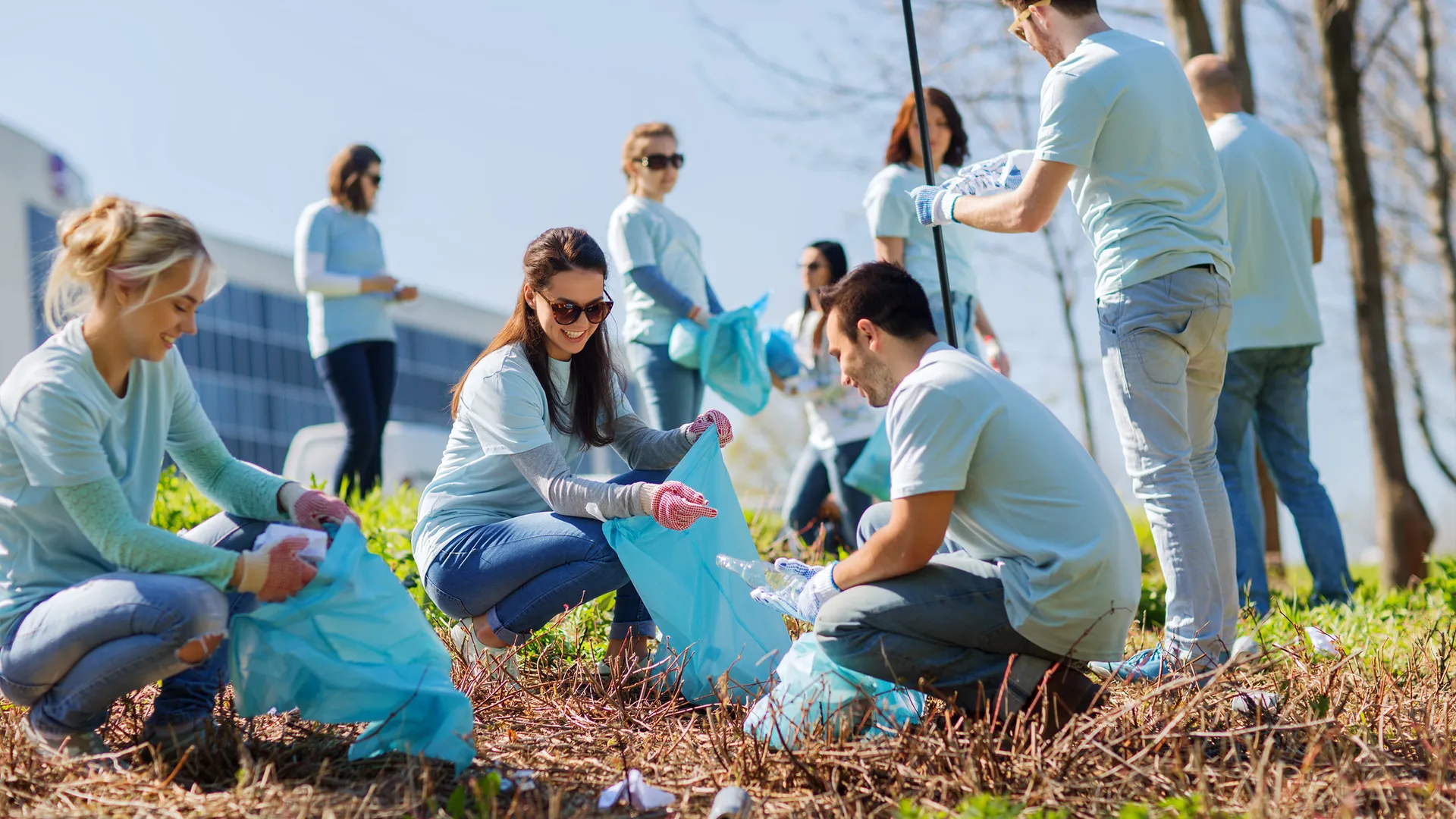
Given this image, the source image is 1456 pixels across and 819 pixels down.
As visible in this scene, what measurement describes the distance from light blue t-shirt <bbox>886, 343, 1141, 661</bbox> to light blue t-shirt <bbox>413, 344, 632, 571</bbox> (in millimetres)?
995

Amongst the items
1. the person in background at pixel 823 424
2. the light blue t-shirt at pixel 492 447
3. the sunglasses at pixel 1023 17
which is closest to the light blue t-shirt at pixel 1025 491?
the light blue t-shirt at pixel 492 447

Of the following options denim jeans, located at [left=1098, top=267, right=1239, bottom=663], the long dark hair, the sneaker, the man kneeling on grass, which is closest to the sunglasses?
denim jeans, located at [left=1098, top=267, right=1239, bottom=663]

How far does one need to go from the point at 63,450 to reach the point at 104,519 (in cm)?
15

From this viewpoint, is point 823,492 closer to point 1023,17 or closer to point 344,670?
point 1023,17

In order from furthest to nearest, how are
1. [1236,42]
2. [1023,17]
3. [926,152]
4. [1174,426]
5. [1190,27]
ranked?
[1236,42], [1190,27], [926,152], [1023,17], [1174,426]

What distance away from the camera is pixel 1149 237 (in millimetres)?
3123

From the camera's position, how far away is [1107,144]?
10.3 ft

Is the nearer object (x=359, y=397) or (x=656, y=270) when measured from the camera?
(x=656, y=270)

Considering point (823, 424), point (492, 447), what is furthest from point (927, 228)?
point (492, 447)

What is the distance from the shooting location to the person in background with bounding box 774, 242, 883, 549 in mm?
5398

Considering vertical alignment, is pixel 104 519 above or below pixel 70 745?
above

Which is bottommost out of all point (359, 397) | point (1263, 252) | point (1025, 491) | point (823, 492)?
point (823, 492)

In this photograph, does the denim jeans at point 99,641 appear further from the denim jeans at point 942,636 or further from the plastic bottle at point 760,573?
the denim jeans at point 942,636

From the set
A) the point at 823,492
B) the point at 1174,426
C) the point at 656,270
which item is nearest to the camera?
the point at 1174,426
